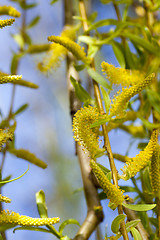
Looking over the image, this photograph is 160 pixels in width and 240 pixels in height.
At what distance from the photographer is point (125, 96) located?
360mm

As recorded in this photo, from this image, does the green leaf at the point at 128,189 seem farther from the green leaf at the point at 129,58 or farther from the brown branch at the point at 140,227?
the green leaf at the point at 129,58

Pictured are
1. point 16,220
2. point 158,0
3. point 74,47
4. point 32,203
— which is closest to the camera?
point 16,220

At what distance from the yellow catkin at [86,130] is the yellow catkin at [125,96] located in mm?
37

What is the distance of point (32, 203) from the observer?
1.17 meters

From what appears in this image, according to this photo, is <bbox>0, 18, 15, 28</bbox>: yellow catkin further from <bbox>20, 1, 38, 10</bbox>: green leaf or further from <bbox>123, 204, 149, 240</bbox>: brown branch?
<bbox>20, 1, 38, 10</bbox>: green leaf

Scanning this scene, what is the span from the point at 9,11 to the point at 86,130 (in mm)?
257

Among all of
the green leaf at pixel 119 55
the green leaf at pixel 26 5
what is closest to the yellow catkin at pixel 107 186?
the green leaf at pixel 119 55

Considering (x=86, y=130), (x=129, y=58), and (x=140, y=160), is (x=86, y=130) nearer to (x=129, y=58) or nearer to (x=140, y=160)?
(x=140, y=160)

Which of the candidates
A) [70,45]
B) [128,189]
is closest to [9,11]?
[70,45]

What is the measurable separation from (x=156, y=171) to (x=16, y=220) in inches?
6.7

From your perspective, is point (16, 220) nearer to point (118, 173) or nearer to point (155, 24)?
point (118, 173)

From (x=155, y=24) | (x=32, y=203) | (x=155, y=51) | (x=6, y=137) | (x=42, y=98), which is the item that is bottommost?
(x=32, y=203)

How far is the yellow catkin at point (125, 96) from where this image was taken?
34 centimetres

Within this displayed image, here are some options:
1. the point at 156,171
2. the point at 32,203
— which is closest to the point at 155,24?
the point at 156,171
